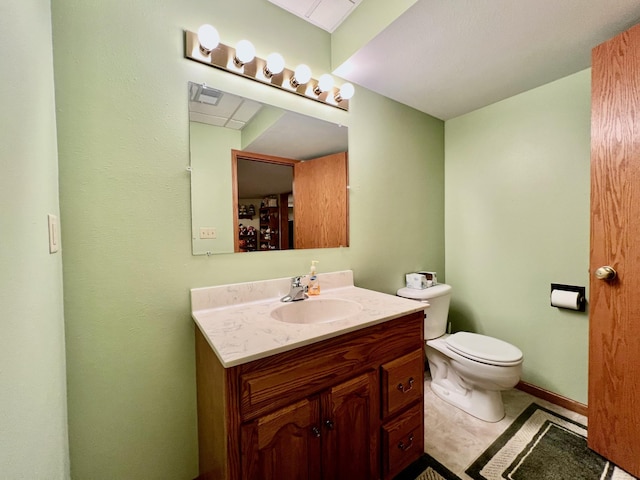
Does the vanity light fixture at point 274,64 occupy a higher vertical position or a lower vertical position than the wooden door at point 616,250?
higher

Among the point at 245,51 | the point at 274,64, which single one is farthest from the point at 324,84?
the point at 245,51

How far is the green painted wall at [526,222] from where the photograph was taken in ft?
5.26

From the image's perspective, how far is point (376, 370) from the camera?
1.08 metres

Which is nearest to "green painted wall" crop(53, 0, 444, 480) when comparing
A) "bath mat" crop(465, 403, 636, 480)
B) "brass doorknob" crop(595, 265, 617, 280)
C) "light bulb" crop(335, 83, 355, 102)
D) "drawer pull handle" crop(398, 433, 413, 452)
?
"light bulb" crop(335, 83, 355, 102)

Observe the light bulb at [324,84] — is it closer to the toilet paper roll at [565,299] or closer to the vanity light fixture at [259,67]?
the vanity light fixture at [259,67]

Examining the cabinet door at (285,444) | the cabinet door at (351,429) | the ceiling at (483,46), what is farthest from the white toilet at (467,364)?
the ceiling at (483,46)

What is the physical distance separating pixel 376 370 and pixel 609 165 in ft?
4.71

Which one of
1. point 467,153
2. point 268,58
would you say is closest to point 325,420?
point 268,58

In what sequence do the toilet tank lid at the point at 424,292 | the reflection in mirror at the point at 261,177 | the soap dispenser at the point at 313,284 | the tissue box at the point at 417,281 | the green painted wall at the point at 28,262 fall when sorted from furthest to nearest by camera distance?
the tissue box at the point at 417,281 → the toilet tank lid at the point at 424,292 → the soap dispenser at the point at 313,284 → the reflection in mirror at the point at 261,177 → the green painted wall at the point at 28,262

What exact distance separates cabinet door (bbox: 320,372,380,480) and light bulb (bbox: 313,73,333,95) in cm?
147

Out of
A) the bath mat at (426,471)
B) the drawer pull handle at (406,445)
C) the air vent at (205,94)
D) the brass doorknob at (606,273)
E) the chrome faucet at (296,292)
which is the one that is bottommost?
the bath mat at (426,471)

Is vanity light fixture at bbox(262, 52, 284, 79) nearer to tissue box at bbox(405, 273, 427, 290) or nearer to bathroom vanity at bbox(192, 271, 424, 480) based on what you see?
bathroom vanity at bbox(192, 271, 424, 480)

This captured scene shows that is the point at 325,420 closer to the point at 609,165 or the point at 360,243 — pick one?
the point at 360,243

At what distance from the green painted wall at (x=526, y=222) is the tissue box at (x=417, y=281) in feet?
1.68
